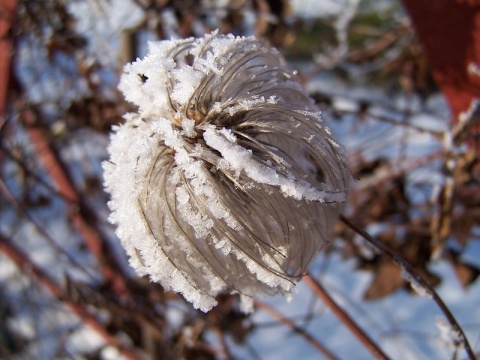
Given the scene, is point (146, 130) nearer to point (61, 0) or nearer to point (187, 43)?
point (187, 43)

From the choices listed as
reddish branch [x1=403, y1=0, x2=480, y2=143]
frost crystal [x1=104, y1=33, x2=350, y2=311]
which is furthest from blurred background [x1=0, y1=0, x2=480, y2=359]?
frost crystal [x1=104, y1=33, x2=350, y2=311]

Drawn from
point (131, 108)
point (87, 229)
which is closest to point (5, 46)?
point (131, 108)

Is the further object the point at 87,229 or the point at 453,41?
the point at 87,229

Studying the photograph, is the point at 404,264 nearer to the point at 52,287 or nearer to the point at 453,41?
the point at 453,41

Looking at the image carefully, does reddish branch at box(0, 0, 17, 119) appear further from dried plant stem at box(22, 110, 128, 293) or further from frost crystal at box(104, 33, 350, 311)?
frost crystal at box(104, 33, 350, 311)

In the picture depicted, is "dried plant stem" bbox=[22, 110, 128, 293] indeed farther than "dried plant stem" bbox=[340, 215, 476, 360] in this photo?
Yes

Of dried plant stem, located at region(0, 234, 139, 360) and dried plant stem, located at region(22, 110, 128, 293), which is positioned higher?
dried plant stem, located at region(22, 110, 128, 293)

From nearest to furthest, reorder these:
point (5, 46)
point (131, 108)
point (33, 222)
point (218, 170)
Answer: point (218, 170), point (33, 222), point (131, 108), point (5, 46)

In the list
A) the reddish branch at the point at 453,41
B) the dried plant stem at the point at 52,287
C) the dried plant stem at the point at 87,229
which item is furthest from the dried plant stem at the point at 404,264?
the dried plant stem at the point at 87,229
